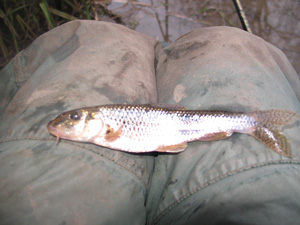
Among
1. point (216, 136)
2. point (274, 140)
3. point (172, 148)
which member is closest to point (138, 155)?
point (172, 148)

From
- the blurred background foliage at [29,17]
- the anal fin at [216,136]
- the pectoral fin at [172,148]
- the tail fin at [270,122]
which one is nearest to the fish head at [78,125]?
the pectoral fin at [172,148]

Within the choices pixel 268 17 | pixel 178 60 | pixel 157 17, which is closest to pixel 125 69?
pixel 178 60

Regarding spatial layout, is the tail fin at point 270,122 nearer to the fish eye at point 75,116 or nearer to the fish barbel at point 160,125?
the fish barbel at point 160,125

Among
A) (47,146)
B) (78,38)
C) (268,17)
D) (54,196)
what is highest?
(78,38)

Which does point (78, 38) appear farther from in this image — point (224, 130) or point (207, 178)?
point (207, 178)

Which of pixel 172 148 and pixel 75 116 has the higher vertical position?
pixel 75 116

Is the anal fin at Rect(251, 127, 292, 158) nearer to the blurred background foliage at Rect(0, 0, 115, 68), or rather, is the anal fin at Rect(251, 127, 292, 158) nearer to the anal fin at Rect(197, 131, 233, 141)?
the anal fin at Rect(197, 131, 233, 141)

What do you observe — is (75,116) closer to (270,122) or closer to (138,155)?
(138,155)
